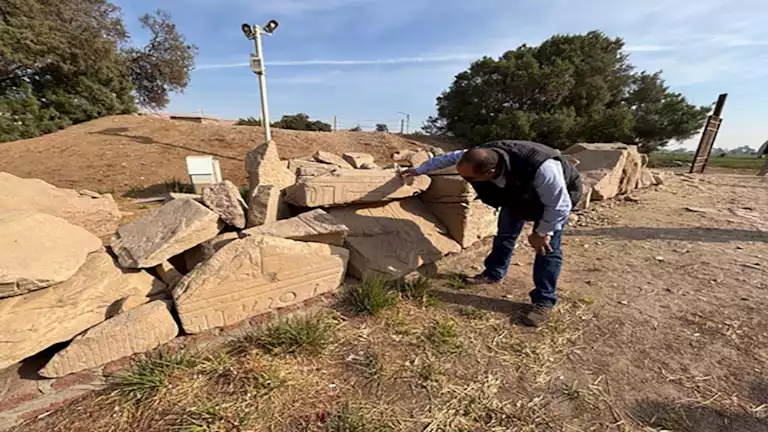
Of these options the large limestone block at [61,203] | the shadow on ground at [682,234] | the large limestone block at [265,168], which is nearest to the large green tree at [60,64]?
the large limestone block at [61,203]

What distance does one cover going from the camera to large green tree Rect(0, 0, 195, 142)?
45.7 ft

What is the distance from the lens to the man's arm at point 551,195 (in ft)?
6.79

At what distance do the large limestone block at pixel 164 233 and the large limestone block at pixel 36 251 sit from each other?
0.24 m

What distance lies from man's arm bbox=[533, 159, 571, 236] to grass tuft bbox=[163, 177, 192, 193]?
6539mm

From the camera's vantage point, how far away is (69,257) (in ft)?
7.39

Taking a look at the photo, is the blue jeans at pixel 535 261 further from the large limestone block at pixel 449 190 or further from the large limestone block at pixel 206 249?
the large limestone block at pixel 206 249

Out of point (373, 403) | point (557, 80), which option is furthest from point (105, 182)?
point (557, 80)

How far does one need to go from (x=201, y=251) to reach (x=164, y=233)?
32 centimetres

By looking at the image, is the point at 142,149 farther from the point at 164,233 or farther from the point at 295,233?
the point at 295,233

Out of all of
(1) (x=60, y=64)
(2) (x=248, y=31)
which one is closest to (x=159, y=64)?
(1) (x=60, y=64)

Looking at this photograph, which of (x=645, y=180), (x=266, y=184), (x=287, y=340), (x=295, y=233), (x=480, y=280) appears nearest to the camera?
(x=287, y=340)

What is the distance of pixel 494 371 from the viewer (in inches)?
78.7

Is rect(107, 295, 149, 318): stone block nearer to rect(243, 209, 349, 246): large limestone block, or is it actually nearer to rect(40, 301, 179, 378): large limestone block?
rect(40, 301, 179, 378): large limestone block

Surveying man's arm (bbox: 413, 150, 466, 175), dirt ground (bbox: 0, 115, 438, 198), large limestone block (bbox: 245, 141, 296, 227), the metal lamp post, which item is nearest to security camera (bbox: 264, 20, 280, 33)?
the metal lamp post
